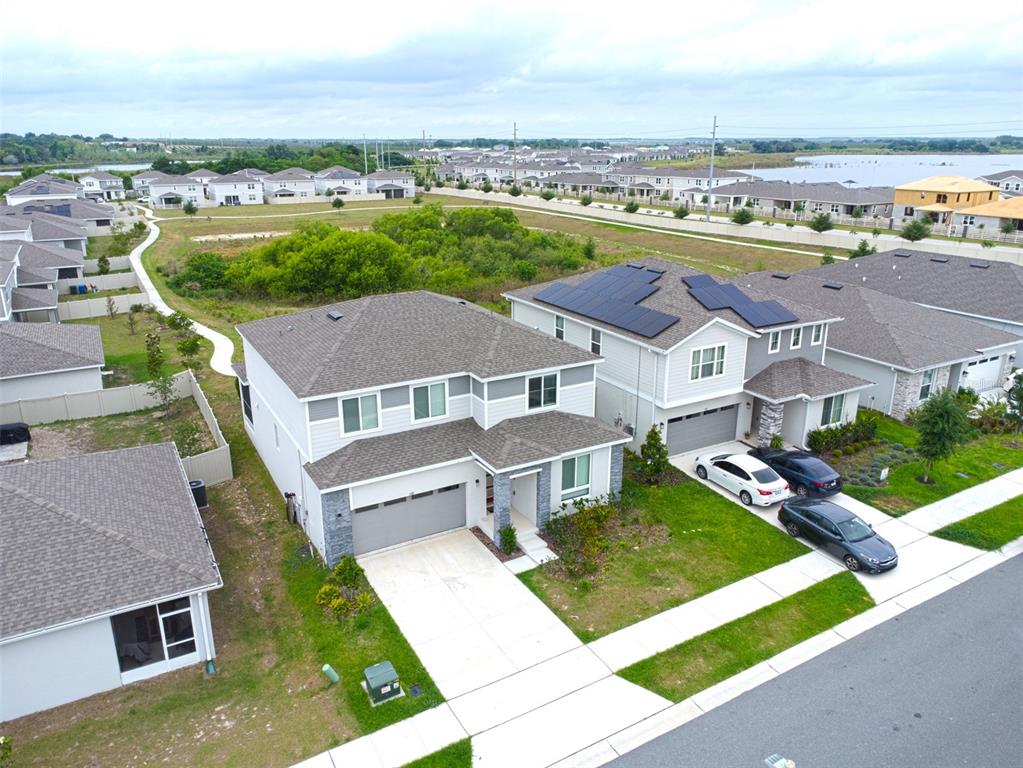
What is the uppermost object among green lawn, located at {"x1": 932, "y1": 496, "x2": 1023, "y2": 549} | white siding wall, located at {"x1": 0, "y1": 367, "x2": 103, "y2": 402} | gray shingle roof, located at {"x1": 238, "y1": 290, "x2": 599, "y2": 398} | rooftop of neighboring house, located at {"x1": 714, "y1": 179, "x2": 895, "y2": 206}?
rooftop of neighboring house, located at {"x1": 714, "y1": 179, "x2": 895, "y2": 206}

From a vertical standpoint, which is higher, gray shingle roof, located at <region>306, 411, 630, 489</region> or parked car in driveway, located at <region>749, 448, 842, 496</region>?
gray shingle roof, located at <region>306, 411, 630, 489</region>

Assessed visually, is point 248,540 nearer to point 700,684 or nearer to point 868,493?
point 700,684

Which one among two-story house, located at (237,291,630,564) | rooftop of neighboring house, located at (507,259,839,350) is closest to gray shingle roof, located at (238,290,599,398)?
two-story house, located at (237,291,630,564)

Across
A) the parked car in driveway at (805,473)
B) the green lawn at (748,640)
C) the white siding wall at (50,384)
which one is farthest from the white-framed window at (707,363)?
the white siding wall at (50,384)

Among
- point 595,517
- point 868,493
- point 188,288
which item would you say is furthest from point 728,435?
point 188,288

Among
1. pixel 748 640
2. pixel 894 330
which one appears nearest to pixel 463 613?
pixel 748 640

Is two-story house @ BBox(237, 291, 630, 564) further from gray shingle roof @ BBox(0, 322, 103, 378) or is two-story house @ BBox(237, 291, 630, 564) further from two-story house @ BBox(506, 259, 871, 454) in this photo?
gray shingle roof @ BBox(0, 322, 103, 378)

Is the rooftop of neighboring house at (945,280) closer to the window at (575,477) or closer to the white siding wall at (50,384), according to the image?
the window at (575,477)
